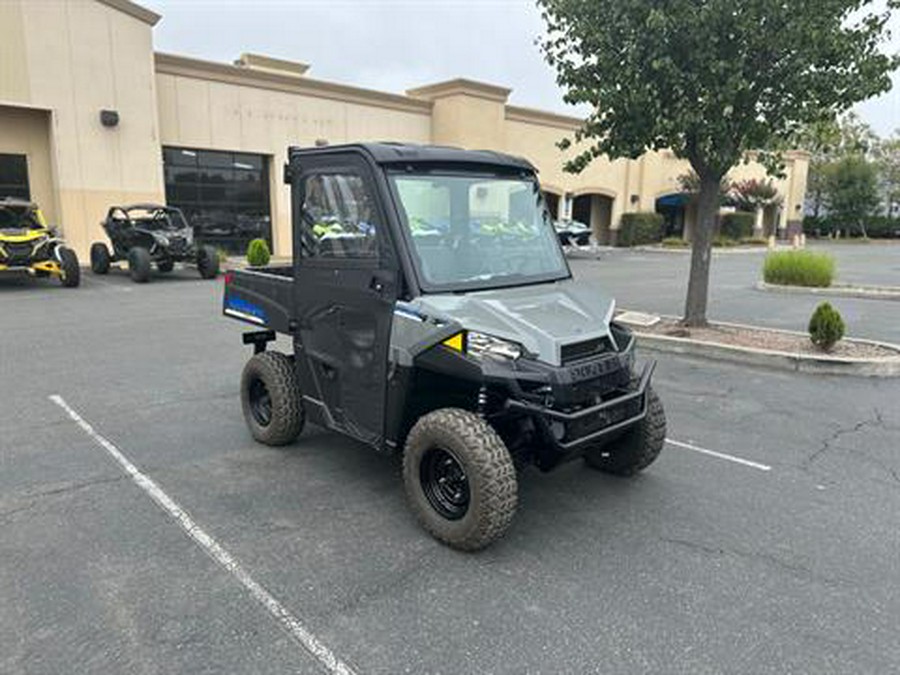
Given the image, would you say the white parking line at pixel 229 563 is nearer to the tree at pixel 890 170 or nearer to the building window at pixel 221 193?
the building window at pixel 221 193

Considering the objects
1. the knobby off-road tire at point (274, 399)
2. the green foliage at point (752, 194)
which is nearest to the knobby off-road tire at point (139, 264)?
the knobby off-road tire at point (274, 399)

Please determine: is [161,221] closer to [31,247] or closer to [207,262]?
[207,262]

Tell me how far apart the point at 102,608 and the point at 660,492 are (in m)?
3.41

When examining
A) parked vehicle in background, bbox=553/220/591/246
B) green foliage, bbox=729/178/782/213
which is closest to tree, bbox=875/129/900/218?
green foliage, bbox=729/178/782/213

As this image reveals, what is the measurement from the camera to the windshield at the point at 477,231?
400 centimetres

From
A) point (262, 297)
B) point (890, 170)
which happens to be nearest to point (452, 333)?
A: point (262, 297)

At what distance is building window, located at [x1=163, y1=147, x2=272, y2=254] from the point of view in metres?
21.3

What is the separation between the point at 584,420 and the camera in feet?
12.0

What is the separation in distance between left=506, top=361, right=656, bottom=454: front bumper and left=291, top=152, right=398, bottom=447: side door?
101cm

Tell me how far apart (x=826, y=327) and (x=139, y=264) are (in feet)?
46.8

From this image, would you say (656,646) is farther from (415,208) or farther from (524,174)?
(524,174)

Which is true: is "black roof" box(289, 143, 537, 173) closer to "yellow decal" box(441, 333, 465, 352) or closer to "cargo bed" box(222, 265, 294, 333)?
"cargo bed" box(222, 265, 294, 333)

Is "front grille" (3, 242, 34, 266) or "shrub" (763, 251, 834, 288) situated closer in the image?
"front grille" (3, 242, 34, 266)

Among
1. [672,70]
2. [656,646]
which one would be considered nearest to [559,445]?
[656,646]
